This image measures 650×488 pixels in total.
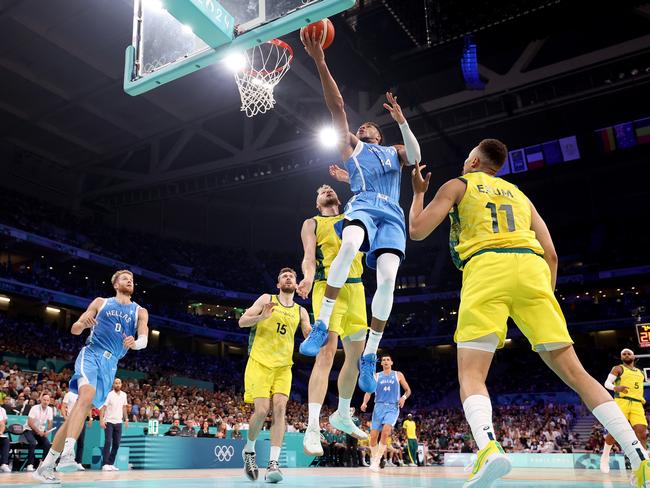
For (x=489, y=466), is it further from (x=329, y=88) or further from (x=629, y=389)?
(x=629, y=389)

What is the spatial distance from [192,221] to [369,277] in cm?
1394

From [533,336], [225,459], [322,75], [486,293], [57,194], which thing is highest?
[57,194]

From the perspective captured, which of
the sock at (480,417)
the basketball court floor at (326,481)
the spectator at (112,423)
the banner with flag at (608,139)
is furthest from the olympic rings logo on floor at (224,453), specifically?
the banner with flag at (608,139)

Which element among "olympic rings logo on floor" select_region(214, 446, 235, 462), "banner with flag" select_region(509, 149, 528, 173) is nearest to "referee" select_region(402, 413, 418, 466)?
"olympic rings logo on floor" select_region(214, 446, 235, 462)

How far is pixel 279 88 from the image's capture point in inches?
936

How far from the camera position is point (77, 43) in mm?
22266

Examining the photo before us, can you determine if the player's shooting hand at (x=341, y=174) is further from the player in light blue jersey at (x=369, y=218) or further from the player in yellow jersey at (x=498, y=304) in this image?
the player in yellow jersey at (x=498, y=304)

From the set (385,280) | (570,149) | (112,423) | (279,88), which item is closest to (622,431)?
(385,280)

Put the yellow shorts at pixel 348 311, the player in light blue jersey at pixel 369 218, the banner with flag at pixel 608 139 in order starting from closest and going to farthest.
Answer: the player in light blue jersey at pixel 369 218 → the yellow shorts at pixel 348 311 → the banner with flag at pixel 608 139

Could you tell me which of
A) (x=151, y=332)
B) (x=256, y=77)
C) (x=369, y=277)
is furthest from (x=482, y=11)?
(x=151, y=332)

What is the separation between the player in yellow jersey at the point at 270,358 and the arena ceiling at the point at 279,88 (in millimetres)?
13496

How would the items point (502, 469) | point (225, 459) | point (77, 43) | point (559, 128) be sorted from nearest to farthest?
1. point (502, 469)
2. point (225, 459)
3. point (77, 43)
4. point (559, 128)

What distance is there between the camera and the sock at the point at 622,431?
11.3 ft

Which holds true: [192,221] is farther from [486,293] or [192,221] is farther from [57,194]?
[486,293]
